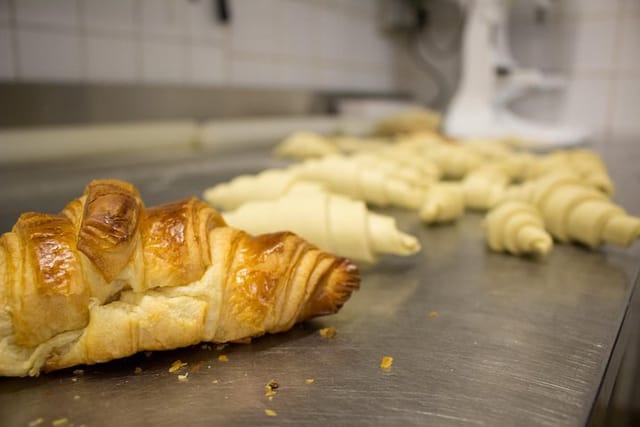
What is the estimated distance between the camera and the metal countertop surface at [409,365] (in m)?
0.38

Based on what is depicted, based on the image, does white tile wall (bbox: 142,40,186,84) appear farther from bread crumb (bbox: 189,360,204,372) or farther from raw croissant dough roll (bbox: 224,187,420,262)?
bread crumb (bbox: 189,360,204,372)

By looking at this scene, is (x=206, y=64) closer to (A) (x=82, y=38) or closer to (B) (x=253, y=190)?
(A) (x=82, y=38)

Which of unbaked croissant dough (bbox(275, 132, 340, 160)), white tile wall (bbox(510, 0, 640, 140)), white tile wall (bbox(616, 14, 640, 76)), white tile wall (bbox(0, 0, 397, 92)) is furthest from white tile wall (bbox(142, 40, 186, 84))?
white tile wall (bbox(616, 14, 640, 76))

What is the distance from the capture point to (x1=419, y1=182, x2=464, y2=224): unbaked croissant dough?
893mm

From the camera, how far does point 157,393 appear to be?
0.40m

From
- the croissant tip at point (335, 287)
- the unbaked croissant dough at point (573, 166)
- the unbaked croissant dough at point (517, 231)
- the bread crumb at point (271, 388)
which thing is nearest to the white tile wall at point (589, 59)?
the unbaked croissant dough at point (573, 166)

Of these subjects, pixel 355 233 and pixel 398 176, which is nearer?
pixel 355 233

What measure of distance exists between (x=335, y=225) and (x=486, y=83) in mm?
1870

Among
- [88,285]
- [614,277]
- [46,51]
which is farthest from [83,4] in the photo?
[614,277]

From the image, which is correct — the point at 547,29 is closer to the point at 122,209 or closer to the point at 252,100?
the point at 252,100

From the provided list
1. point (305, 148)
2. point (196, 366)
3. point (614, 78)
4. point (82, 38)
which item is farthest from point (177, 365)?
point (614, 78)

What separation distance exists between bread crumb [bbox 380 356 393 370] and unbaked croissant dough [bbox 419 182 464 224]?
457 millimetres

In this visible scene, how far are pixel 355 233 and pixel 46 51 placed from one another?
130 centimetres

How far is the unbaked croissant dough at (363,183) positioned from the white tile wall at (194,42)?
0.98 metres
